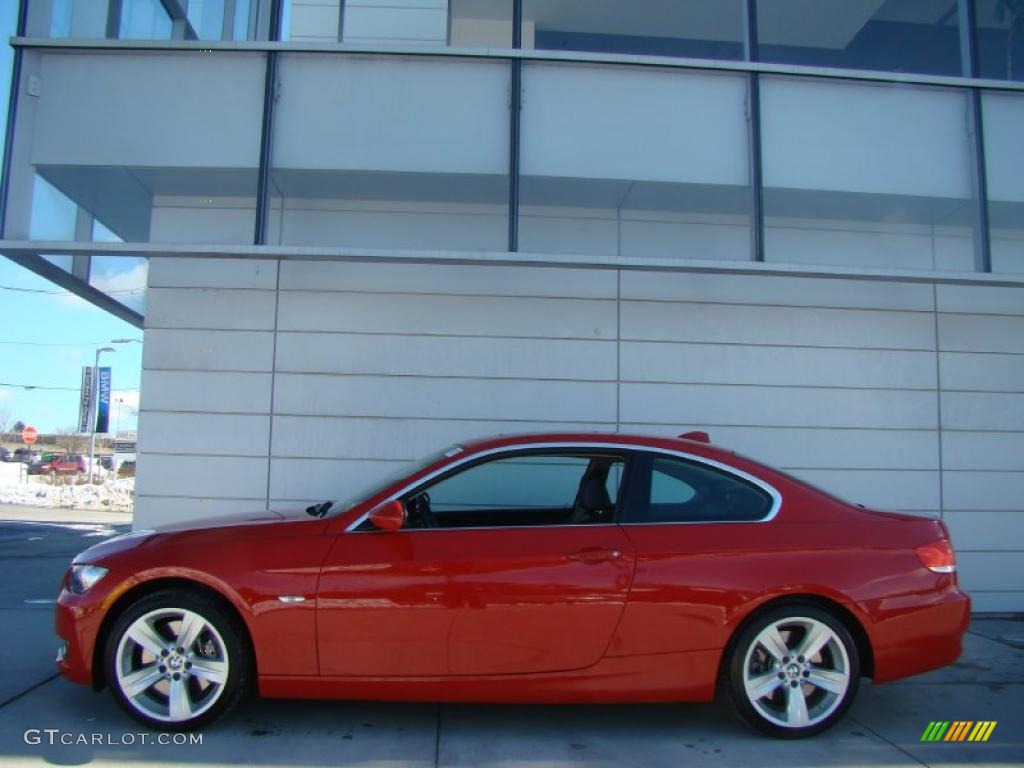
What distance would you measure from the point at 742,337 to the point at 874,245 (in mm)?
1673

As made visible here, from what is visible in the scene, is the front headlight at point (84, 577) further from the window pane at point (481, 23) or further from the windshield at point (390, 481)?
the window pane at point (481, 23)

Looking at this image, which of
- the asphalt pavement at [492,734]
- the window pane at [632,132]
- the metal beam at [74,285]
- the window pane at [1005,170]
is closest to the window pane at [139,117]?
the metal beam at [74,285]

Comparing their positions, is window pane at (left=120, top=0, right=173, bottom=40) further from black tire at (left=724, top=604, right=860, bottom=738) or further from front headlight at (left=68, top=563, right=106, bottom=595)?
black tire at (left=724, top=604, right=860, bottom=738)

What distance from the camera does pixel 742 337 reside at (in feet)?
23.9

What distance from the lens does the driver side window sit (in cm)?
407

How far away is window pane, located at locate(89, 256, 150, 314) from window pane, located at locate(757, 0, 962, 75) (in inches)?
273

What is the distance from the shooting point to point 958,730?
410cm

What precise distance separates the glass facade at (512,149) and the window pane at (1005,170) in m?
0.02

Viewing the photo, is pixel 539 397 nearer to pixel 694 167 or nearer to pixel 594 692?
pixel 694 167

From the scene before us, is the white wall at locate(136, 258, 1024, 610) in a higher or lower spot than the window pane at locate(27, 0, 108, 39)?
lower

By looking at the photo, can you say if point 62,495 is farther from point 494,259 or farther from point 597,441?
point 597,441

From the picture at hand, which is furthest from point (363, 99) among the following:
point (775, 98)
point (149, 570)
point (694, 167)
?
point (149, 570)

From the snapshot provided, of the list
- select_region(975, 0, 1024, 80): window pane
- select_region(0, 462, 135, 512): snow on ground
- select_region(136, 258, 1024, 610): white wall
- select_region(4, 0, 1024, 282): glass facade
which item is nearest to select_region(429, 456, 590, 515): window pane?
select_region(136, 258, 1024, 610): white wall

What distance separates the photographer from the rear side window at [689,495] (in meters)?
3.97
